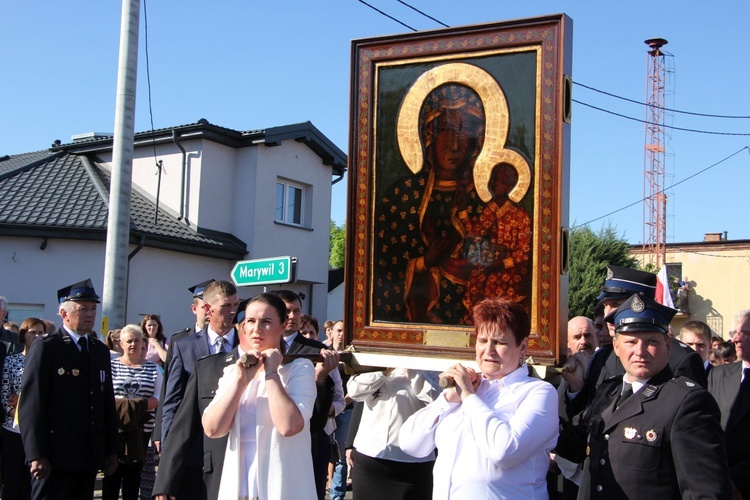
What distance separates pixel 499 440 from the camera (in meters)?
3.39

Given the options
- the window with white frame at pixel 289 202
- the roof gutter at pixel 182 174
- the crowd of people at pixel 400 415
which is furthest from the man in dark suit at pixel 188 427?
the window with white frame at pixel 289 202

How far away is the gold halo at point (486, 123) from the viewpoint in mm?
4305

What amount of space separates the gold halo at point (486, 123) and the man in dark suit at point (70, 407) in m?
3.26

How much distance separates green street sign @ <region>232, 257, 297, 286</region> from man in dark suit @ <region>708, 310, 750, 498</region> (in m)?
4.11

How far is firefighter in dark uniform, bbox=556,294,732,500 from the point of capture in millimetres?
3275

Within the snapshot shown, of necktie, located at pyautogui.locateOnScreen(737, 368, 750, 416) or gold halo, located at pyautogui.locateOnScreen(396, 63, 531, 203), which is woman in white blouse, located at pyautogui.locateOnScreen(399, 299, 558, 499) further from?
necktie, located at pyautogui.locateOnScreen(737, 368, 750, 416)

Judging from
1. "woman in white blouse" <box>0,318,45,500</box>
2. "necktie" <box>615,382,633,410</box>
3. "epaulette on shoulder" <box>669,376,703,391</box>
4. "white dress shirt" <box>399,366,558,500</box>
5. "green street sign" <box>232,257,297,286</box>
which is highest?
"green street sign" <box>232,257,297,286</box>

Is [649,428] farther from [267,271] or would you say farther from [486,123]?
[267,271]

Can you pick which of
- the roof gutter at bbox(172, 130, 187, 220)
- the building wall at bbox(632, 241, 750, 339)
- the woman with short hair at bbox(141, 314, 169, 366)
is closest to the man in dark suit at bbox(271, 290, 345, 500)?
the woman with short hair at bbox(141, 314, 169, 366)

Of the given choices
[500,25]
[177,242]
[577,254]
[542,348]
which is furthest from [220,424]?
[577,254]

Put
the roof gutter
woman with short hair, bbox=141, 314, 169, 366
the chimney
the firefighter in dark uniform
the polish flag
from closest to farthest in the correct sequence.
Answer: the firefighter in dark uniform, woman with short hair, bbox=141, 314, 169, 366, the polish flag, the roof gutter, the chimney

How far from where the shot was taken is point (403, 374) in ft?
18.1

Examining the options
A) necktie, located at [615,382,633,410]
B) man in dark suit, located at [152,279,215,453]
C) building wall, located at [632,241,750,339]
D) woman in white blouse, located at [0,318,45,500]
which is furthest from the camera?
building wall, located at [632,241,750,339]

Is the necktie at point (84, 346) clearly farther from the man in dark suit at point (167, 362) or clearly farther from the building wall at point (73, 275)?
the building wall at point (73, 275)
